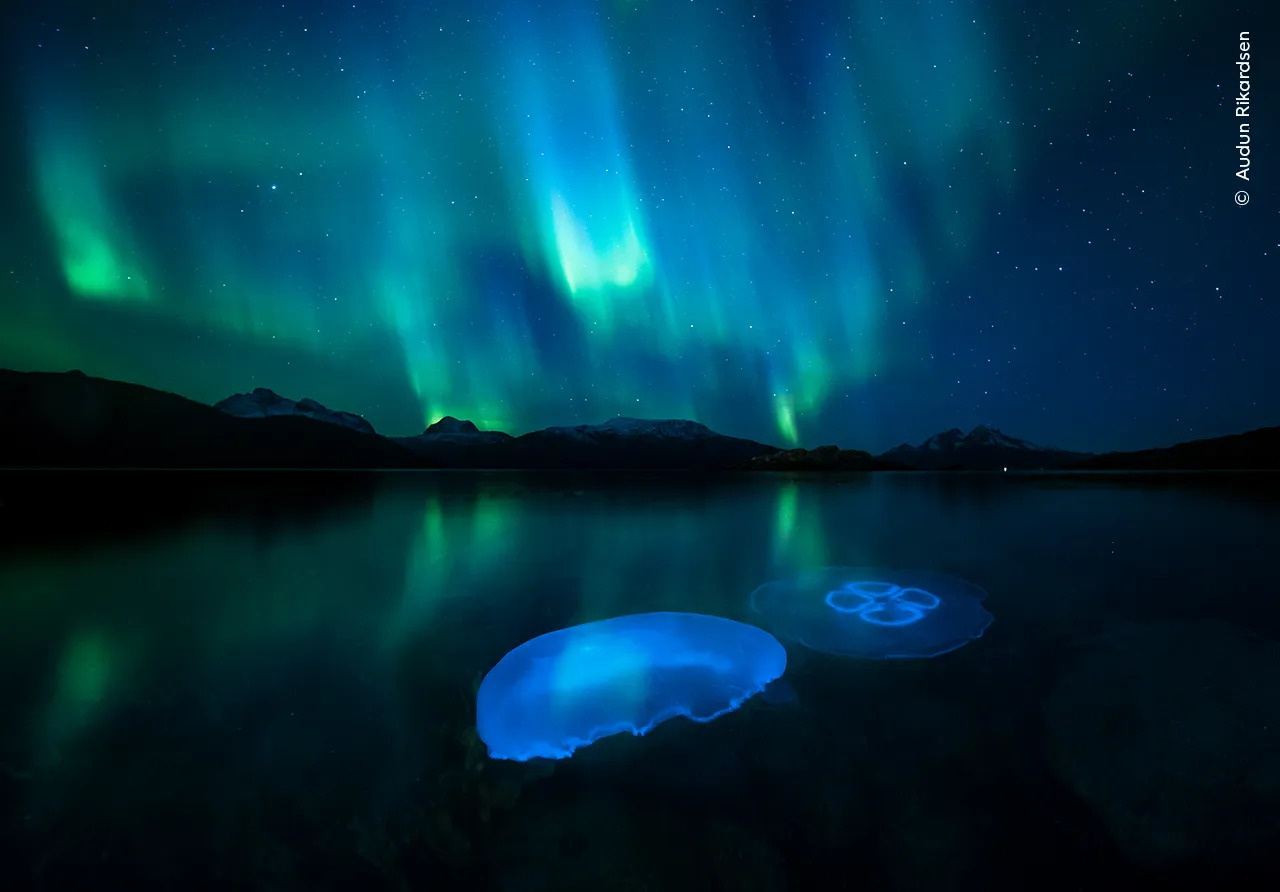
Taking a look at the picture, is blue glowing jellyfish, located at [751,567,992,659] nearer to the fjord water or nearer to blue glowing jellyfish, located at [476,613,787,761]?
the fjord water

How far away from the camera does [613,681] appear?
33.6 ft

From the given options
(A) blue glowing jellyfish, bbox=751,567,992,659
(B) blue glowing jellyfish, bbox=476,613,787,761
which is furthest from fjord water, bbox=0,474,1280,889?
(A) blue glowing jellyfish, bbox=751,567,992,659

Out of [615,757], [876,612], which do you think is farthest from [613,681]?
[876,612]

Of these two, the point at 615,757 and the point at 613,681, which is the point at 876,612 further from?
the point at 615,757

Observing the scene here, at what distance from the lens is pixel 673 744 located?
27.1 ft

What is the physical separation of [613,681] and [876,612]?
9214 millimetres

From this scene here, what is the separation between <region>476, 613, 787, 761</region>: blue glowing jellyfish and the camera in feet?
28.5

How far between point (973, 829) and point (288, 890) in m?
8.34

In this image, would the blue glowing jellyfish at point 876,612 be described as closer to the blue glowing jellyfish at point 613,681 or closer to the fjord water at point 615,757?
the fjord water at point 615,757

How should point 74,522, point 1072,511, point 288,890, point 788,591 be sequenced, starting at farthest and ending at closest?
point 1072,511, point 74,522, point 788,591, point 288,890

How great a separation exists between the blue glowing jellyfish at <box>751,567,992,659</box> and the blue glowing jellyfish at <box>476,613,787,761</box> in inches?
72.1

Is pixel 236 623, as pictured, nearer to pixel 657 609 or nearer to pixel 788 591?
pixel 657 609

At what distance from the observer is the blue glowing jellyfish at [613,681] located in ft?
28.5

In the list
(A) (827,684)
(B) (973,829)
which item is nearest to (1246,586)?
(A) (827,684)
